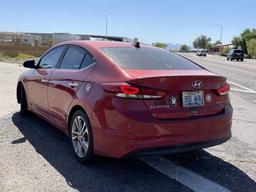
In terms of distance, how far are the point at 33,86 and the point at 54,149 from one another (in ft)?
5.55

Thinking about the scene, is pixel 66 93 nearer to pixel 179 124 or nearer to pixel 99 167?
pixel 99 167

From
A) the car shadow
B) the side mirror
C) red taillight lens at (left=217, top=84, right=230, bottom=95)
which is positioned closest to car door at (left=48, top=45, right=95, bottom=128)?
the car shadow

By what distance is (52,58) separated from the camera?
22.9 feet

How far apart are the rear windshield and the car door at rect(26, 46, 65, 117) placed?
135 cm

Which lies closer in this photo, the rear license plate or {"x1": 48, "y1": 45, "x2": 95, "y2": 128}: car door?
the rear license plate

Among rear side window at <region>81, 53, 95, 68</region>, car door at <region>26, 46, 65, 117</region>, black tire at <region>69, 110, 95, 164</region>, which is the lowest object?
black tire at <region>69, 110, 95, 164</region>

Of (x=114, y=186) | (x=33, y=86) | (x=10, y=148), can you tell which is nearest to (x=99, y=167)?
(x=114, y=186)

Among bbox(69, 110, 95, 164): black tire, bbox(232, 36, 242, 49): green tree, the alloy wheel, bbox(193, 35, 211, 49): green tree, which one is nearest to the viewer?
bbox(69, 110, 95, 164): black tire

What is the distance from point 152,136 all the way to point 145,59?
1262 mm

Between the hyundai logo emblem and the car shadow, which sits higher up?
the hyundai logo emblem

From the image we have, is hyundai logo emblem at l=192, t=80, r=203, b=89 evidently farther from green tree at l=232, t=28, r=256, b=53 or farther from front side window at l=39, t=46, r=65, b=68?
green tree at l=232, t=28, r=256, b=53

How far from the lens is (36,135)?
6887 mm

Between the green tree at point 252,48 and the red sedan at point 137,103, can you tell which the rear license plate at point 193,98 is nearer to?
the red sedan at point 137,103

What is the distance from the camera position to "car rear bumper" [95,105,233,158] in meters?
4.62
